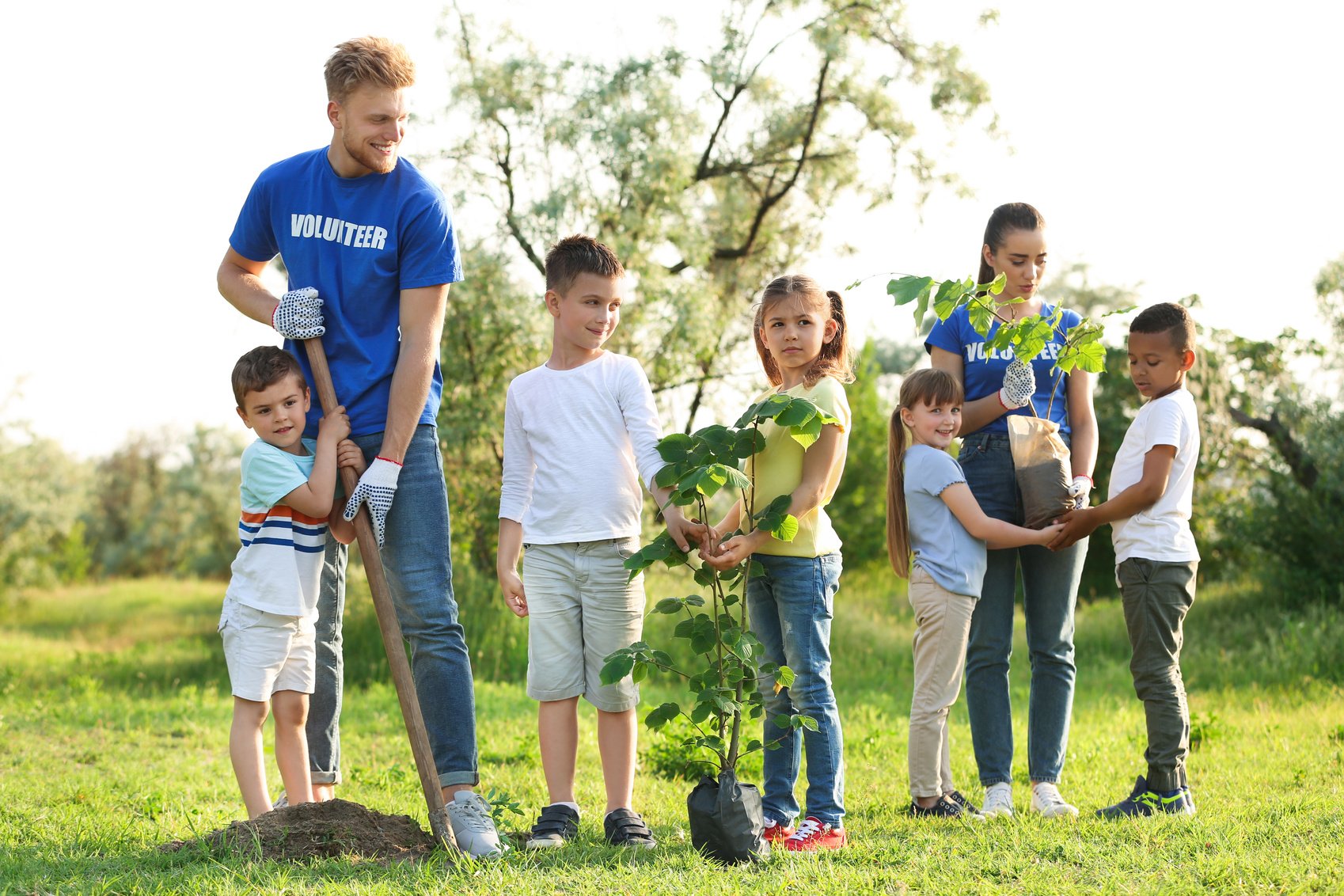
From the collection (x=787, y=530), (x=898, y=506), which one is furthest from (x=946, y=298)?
(x=898, y=506)

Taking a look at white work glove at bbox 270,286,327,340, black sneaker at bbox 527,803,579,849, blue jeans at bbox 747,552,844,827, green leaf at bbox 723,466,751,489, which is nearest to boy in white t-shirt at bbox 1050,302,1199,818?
blue jeans at bbox 747,552,844,827

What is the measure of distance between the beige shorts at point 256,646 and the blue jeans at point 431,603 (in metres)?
0.36

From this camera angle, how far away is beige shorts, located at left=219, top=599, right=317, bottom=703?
3424mm

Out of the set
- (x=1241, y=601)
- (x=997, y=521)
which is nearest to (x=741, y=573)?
(x=997, y=521)

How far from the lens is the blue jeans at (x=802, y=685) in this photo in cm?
354

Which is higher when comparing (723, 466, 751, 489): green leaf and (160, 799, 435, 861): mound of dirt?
(723, 466, 751, 489): green leaf

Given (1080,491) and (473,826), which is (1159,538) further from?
(473,826)

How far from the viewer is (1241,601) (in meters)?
10.6

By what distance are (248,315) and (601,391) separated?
1.16 metres

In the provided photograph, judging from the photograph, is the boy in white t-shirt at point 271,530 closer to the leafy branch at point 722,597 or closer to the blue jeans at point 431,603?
the blue jeans at point 431,603

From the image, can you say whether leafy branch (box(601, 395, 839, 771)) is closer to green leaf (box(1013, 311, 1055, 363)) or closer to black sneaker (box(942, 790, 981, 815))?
green leaf (box(1013, 311, 1055, 363))

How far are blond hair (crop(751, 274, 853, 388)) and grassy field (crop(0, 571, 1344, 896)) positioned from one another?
60.1 inches

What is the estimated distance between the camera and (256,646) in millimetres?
3432

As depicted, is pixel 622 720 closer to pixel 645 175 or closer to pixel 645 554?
pixel 645 554
